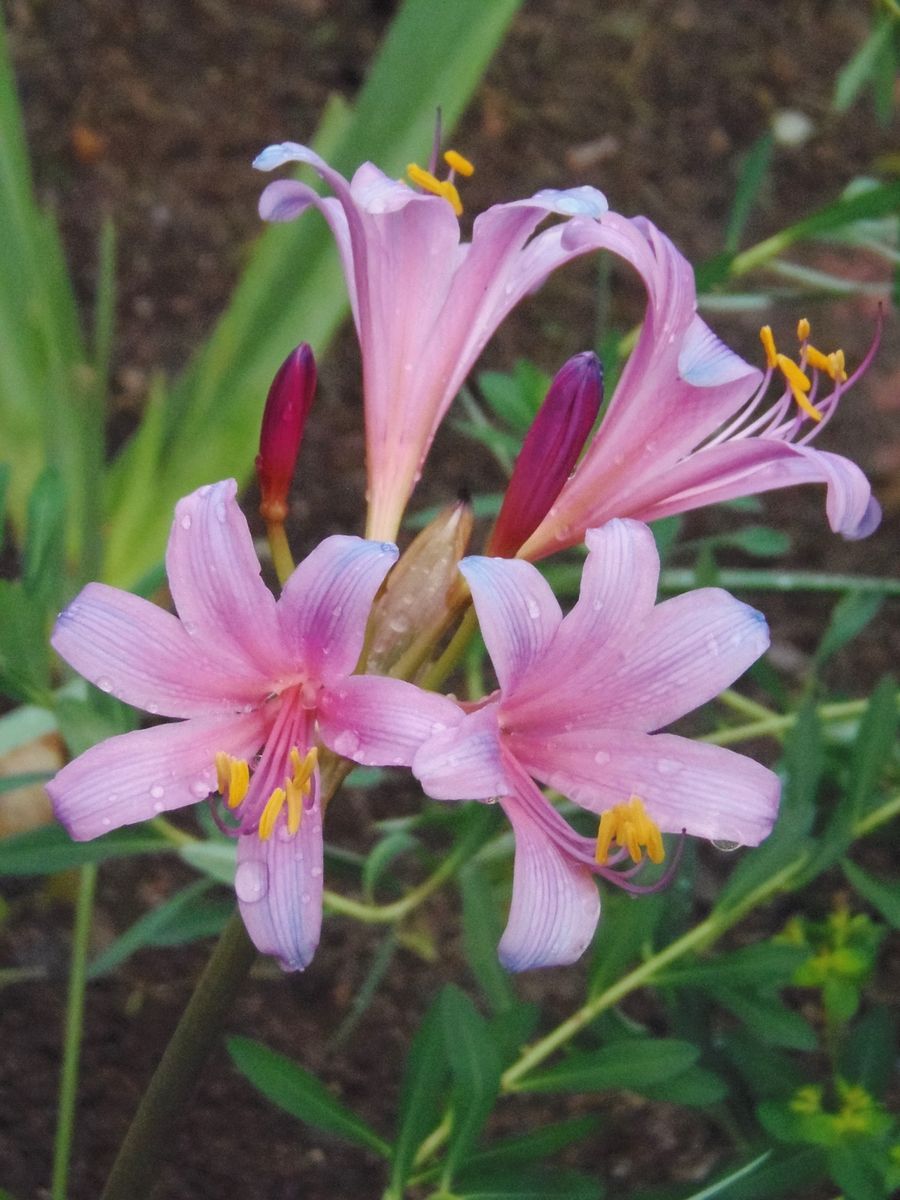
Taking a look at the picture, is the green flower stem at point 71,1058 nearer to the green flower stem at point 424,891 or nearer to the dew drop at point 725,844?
the green flower stem at point 424,891

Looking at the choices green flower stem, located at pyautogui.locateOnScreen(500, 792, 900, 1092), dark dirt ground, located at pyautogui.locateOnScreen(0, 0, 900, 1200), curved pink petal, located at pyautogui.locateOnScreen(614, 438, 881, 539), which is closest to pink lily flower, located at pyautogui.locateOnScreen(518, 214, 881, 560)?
curved pink petal, located at pyautogui.locateOnScreen(614, 438, 881, 539)

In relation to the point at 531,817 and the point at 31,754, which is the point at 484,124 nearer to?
the point at 31,754

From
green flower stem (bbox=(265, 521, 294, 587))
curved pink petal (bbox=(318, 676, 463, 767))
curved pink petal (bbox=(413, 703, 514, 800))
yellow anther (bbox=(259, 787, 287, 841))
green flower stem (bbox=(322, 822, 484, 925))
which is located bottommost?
green flower stem (bbox=(322, 822, 484, 925))

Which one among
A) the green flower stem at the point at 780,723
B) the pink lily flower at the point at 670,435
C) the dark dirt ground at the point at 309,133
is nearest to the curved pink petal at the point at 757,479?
the pink lily flower at the point at 670,435

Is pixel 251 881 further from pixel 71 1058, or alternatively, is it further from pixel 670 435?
pixel 71 1058

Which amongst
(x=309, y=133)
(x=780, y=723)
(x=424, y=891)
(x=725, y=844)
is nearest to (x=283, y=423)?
(x=725, y=844)

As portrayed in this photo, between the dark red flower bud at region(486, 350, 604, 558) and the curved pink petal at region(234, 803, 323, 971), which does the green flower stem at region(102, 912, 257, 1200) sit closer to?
the curved pink petal at region(234, 803, 323, 971)
